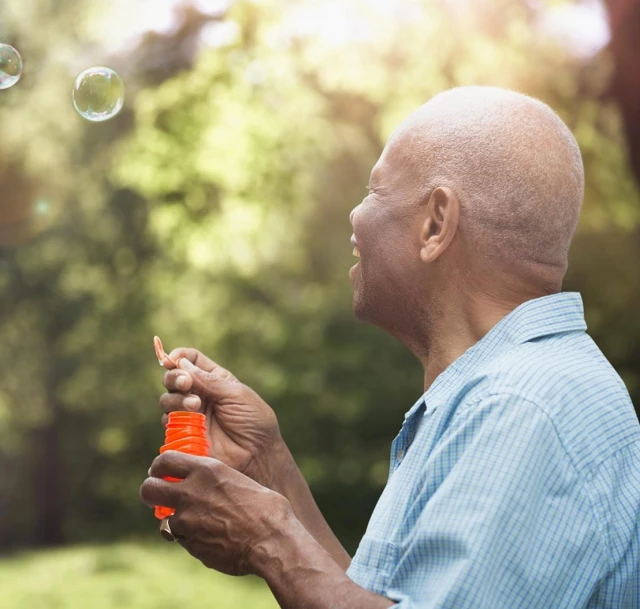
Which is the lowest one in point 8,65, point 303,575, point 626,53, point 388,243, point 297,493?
point 297,493

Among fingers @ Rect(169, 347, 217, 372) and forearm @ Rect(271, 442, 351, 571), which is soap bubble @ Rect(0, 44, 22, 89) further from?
forearm @ Rect(271, 442, 351, 571)

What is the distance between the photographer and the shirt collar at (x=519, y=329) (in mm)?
1551

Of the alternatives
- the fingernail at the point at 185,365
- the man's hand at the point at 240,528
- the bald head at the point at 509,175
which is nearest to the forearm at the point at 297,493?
the fingernail at the point at 185,365

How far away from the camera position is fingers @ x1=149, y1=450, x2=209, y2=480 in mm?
1587

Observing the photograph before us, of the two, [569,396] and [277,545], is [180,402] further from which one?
[569,396]

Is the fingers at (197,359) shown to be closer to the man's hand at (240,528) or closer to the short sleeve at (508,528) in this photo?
the man's hand at (240,528)

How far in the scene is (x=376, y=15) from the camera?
9719 mm

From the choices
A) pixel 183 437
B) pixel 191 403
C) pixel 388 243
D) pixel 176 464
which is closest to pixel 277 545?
pixel 176 464

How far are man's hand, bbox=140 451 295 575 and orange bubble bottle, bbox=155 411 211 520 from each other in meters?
0.14

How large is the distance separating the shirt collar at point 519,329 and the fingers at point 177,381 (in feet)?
1.98

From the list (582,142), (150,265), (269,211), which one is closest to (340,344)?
(269,211)

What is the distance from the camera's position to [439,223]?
65.8 inches

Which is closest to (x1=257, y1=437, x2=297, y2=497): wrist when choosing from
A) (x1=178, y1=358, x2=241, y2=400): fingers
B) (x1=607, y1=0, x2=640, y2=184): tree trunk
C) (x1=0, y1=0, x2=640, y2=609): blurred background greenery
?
(x1=178, y1=358, x2=241, y2=400): fingers

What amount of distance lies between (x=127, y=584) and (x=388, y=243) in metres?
7.75
